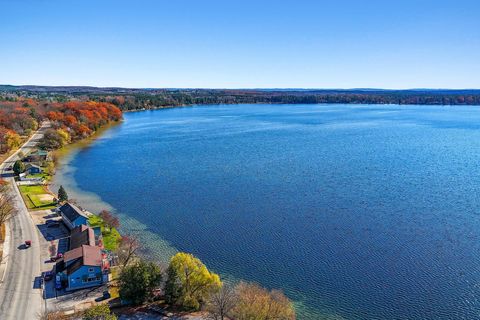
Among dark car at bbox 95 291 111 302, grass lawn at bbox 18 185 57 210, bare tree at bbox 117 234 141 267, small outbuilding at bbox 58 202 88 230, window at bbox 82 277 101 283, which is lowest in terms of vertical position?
dark car at bbox 95 291 111 302

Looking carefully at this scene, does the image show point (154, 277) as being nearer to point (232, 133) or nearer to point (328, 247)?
point (328, 247)

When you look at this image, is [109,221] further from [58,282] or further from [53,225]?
[58,282]

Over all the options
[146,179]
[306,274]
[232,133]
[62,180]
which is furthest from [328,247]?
[232,133]

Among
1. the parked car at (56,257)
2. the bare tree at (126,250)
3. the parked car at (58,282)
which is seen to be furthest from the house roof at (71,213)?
the parked car at (58,282)

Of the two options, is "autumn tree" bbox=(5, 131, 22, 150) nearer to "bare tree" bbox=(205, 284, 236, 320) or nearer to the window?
the window

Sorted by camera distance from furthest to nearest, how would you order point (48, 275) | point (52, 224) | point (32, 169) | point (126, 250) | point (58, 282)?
point (32, 169) < point (52, 224) < point (126, 250) < point (48, 275) < point (58, 282)

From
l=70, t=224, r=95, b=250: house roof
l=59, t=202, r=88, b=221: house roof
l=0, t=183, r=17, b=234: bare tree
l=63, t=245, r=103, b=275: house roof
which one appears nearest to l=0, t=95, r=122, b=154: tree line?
l=0, t=183, r=17, b=234: bare tree

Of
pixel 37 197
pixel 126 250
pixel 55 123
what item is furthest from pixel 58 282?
pixel 55 123
